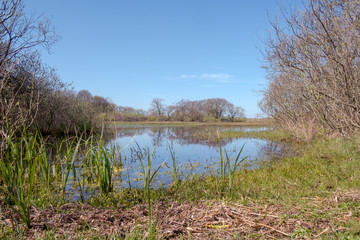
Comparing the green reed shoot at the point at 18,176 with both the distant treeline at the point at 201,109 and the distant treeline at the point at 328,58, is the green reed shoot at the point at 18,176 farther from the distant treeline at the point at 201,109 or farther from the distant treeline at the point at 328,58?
the distant treeline at the point at 201,109

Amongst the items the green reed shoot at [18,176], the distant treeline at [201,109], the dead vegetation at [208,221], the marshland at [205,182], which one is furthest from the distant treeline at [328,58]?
the distant treeline at [201,109]

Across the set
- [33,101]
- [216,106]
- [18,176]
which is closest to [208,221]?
[18,176]

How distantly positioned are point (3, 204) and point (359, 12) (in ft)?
26.1

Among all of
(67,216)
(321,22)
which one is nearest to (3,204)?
(67,216)

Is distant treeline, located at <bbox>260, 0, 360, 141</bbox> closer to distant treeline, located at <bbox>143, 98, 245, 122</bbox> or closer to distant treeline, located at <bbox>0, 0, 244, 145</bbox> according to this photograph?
distant treeline, located at <bbox>0, 0, 244, 145</bbox>

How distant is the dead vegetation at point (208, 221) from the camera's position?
245 centimetres

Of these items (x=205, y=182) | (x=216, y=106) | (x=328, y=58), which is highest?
(x=216, y=106)

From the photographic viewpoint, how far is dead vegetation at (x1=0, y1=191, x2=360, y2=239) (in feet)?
8.05

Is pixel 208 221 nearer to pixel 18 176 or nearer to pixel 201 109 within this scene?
pixel 18 176

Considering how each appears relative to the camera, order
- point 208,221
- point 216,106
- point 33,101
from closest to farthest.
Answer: point 208,221 < point 33,101 < point 216,106

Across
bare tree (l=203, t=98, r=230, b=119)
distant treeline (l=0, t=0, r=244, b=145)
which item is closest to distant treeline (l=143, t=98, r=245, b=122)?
bare tree (l=203, t=98, r=230, b=119)

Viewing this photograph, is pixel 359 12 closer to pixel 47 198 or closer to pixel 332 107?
pixel 332 107

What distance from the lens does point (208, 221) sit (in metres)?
2.76

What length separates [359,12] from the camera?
552cm
